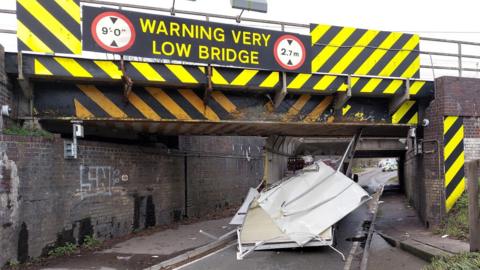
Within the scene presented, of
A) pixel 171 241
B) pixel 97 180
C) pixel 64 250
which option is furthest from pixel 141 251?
pixel 97 180

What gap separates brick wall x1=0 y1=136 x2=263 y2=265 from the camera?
26.3 ft

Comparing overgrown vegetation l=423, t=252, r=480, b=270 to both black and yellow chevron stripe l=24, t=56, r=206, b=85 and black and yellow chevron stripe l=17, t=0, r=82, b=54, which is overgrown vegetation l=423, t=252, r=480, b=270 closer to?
black and yellow chevron stripe l=24, t=56, r=206, b=85

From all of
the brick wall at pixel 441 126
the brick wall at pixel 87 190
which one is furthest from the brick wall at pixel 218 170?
the brick wall at pixel 441 126

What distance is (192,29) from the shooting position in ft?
30.1

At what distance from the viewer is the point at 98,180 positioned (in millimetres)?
10719

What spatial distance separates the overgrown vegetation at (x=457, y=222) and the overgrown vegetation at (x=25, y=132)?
9116 mm

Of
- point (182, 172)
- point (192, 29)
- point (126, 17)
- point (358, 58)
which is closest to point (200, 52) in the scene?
point (192, 29)

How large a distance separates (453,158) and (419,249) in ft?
11.3

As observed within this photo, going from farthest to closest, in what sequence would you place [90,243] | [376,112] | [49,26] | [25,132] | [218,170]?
[218,170]
[376,112]
[90,243]
[25,132]
[49,26]

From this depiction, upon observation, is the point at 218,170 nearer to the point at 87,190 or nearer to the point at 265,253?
the point at 87,190

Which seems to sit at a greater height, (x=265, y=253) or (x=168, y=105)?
(x=168, y=105)

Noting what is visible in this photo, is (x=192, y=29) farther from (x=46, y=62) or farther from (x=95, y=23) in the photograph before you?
(x=46, y=62)

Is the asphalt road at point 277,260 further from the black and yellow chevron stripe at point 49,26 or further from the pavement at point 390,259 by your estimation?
the black and yellow chevron stripe at point 49,26

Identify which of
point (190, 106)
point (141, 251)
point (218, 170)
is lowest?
point (141, 251)
